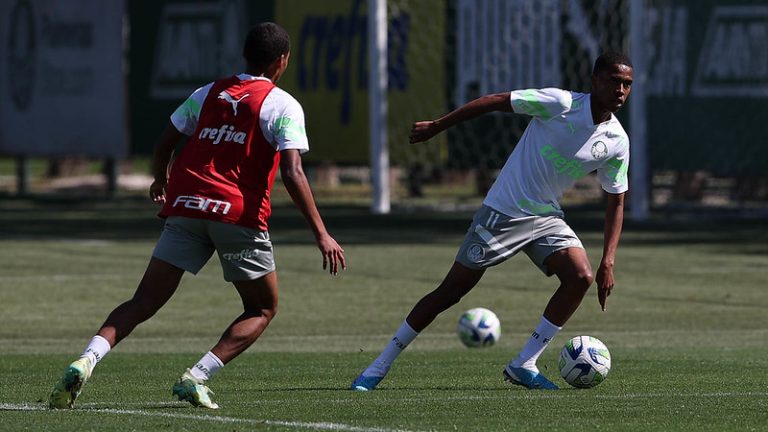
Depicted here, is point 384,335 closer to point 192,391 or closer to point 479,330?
point 479,330

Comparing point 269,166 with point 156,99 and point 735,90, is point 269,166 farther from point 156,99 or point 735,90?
point 156,99

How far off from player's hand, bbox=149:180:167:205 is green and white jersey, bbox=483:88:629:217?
6.51 feet

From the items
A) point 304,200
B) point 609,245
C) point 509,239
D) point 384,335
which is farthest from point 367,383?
point 384,335

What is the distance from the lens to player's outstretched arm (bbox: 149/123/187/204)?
897 cm

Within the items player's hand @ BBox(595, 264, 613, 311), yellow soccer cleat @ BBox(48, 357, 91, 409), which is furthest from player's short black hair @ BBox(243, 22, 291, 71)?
player's hand @ BBox(595, 264, 613, 311)

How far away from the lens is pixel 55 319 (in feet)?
49.9

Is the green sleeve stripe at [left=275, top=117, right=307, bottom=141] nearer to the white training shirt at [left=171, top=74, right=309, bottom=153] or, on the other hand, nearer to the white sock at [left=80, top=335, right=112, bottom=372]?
the white training shirt at [left=171, top=74, right=309, bottom=153]

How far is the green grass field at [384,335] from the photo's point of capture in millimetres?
8594

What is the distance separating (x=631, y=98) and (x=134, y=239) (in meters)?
7.61

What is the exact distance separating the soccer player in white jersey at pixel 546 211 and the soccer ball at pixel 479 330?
3117 mm

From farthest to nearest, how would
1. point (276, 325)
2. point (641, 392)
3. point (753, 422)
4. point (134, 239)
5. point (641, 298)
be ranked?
point (134, 239) < point (641, 298) < point (276, 325) < point (641, 392) < point (753, 422)

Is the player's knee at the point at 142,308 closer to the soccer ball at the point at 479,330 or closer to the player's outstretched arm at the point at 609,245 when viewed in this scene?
the player's outstretched arm at the point at 609,245

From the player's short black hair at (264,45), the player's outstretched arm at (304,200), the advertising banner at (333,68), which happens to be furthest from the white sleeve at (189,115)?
the advertising banner at (333,68)

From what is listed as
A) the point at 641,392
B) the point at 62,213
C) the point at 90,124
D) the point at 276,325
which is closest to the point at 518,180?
the point at 641,392
